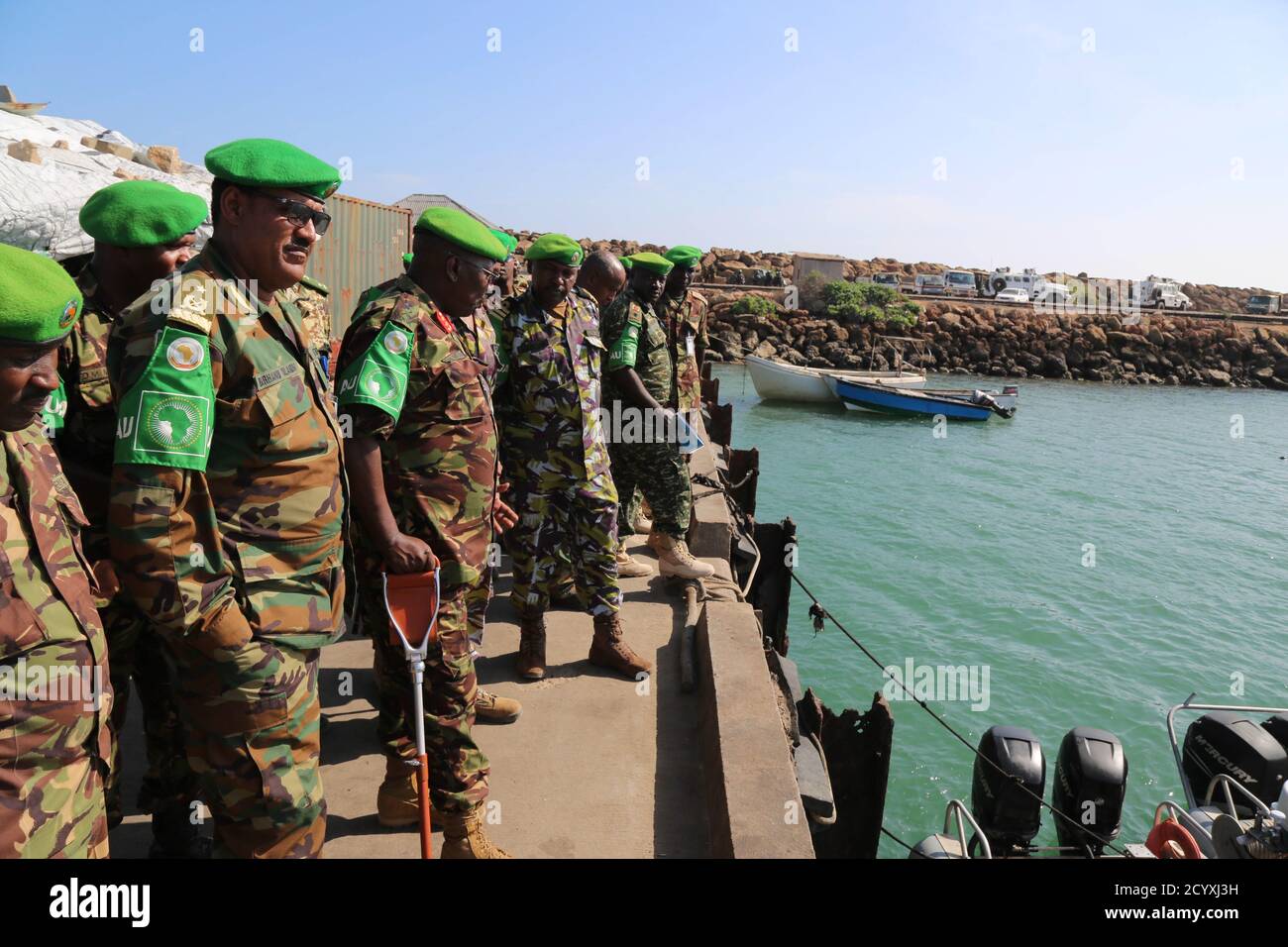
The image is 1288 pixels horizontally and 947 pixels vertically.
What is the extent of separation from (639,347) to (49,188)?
3465 mm

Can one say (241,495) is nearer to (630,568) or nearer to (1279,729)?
(630,568)

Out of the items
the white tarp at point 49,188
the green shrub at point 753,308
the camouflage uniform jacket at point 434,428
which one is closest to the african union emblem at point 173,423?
the camouflage uniform jacket at point 434,428

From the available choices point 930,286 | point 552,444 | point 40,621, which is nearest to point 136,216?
point 40,621

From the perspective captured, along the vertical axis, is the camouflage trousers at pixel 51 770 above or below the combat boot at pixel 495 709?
above

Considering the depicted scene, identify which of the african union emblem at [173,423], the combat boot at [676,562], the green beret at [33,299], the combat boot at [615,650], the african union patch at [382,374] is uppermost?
the green beret at [33,299]

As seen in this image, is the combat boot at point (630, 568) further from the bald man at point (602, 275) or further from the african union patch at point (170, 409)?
the african union patch at point (170, 409)

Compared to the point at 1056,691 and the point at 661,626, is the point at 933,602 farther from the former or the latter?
the point at 661,626

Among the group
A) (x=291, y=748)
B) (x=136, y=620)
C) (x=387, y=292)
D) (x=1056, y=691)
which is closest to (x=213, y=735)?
(x=291, y=748)

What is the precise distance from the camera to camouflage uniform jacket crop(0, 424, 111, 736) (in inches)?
69.2

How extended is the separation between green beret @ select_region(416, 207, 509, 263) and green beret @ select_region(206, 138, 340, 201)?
2.13 feet

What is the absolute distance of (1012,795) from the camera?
5.02 m

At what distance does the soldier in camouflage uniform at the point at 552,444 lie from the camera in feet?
13.4

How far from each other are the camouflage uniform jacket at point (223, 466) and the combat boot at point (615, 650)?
87.1 inches

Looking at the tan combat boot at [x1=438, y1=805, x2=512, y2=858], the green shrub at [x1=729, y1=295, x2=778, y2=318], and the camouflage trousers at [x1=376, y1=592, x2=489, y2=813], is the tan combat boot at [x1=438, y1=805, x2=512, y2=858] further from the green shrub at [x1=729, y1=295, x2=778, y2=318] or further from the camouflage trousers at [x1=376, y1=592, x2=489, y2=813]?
the green shrub at [x1=729, y1=295, x2=778, y2=318]
